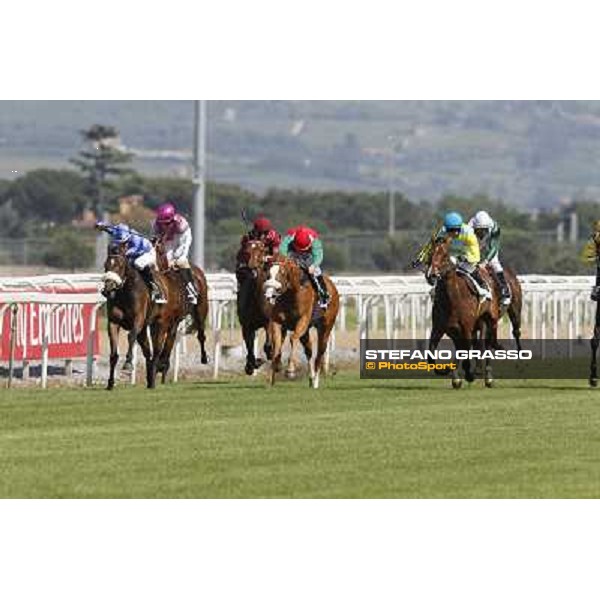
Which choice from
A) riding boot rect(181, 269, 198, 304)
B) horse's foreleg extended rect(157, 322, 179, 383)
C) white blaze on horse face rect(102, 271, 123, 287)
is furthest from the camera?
riding boot rect(181, 269, 198, 304)

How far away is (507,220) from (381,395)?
68732 mm

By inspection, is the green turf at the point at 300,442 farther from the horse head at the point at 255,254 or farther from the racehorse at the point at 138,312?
the horse head at the point at 255,254

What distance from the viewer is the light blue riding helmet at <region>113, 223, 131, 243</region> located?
22.5 meters

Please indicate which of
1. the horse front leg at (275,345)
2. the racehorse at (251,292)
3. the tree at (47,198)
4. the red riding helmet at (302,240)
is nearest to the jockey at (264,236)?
the racehorse at (251,292)

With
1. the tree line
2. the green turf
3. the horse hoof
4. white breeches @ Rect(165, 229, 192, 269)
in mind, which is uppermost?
the tree line

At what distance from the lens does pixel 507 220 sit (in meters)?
90.2

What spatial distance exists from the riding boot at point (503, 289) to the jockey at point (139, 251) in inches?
134

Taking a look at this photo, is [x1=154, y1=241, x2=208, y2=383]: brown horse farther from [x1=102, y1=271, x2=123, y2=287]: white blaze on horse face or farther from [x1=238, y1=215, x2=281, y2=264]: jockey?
[x1=102, y1=271, x2=123, y2=287]: white blaze on horse face

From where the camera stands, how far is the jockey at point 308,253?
2356 cm

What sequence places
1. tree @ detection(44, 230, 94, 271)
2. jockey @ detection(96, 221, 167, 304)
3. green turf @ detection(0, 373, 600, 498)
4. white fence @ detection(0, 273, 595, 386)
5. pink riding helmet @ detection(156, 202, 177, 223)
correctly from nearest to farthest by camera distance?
1. green turf @ detection(0, 373, 600, 498)
2. jockey @ detection(96, 221, 167, 304)
3. white fence @ detection(0, 273, 595, 386)
4. pink riding helmet @ detection(156, 202, 177, 223)
5. tree @ detection(44, 230, 94, 271)

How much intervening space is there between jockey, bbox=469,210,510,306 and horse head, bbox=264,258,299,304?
2.38 metres

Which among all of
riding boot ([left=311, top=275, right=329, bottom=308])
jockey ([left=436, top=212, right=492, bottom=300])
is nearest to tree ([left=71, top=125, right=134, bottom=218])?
riding boot ([left=311, top=275, right=329, bottom=308])

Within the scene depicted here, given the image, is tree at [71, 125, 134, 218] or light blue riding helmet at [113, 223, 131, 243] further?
tree at [71, 125, 134, 218]

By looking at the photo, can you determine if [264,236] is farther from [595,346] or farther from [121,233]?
[595,346]
